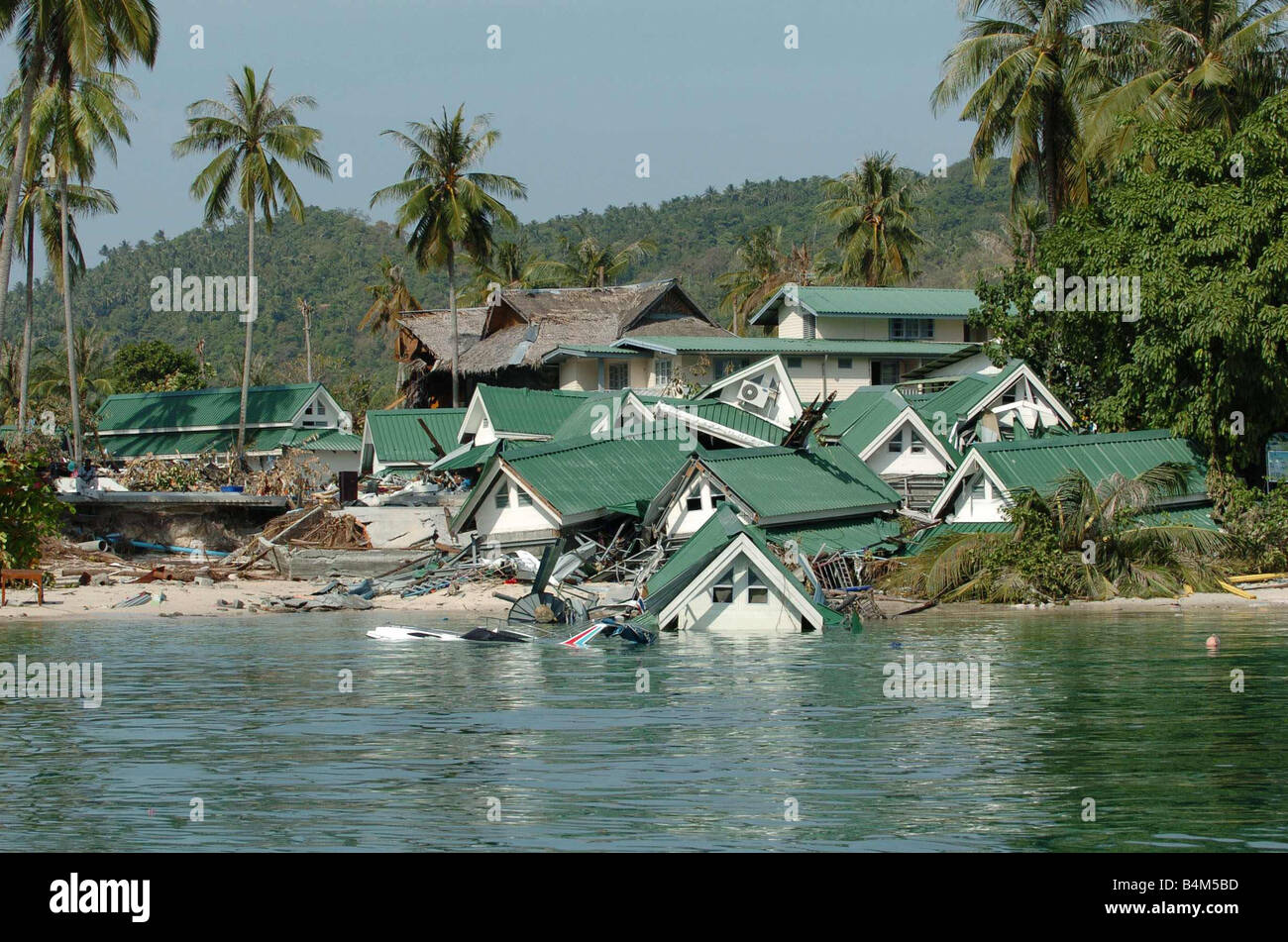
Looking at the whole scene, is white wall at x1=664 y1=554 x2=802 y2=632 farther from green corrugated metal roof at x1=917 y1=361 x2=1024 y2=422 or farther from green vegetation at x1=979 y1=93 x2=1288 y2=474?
green corrugated metal roof at x1=917 y1=361 x2=1024 y2=422

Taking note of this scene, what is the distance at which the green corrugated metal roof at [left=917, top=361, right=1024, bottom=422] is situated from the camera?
4647 centimetres

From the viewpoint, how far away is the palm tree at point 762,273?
7981cm

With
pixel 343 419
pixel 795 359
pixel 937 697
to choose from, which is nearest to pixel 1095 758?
pixel 937 697

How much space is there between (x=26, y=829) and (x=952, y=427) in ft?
121

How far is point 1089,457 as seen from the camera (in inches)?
1513

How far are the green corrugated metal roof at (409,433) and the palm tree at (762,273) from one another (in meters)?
26.3

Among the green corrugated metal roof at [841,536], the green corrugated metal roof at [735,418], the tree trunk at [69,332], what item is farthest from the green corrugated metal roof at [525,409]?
the green corrugated metal roof at [841,536]

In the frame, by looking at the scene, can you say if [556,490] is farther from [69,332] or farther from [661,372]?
[69,332]

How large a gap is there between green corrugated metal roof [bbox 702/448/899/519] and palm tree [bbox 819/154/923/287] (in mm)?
33405

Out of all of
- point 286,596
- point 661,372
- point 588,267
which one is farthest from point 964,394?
point 588,267

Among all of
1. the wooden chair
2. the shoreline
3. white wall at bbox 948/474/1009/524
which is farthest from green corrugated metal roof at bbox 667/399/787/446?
the wooden chair

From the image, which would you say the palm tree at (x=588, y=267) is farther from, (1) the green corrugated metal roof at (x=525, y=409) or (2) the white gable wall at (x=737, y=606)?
(2) the white gable wall at (x=737, y=606)
